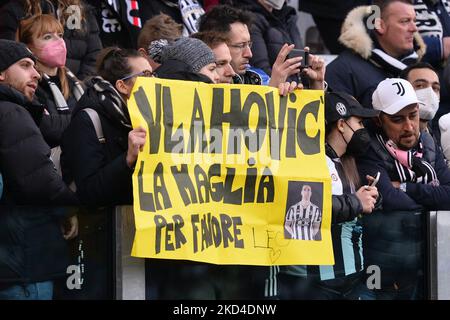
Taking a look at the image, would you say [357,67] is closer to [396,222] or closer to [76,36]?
Answer: [76,36]

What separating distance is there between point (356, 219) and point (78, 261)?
179 centimetres

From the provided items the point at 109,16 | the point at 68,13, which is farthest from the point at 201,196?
the point at 109,16

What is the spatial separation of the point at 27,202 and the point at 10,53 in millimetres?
1197

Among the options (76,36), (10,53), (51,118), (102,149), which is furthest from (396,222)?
(76,36)

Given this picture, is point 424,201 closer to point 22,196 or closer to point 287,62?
point 287,62

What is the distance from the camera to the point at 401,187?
863 cm

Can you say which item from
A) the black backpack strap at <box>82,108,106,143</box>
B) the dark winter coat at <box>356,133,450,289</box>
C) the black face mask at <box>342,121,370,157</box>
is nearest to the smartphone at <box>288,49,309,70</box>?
the black face mask at <box>342,121,370,157</box>

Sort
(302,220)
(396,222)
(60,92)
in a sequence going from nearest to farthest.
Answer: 1. (302,220)
2. (396,222)
3. (60,92)

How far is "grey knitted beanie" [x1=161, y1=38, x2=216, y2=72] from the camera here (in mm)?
8087

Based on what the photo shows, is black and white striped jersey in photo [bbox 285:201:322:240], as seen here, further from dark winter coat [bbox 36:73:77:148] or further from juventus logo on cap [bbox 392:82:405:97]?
dark winter coat [bbox 36:73:77:148]

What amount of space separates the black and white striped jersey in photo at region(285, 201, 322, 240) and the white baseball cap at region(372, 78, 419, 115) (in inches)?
55.3

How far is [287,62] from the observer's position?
797 centimetres
